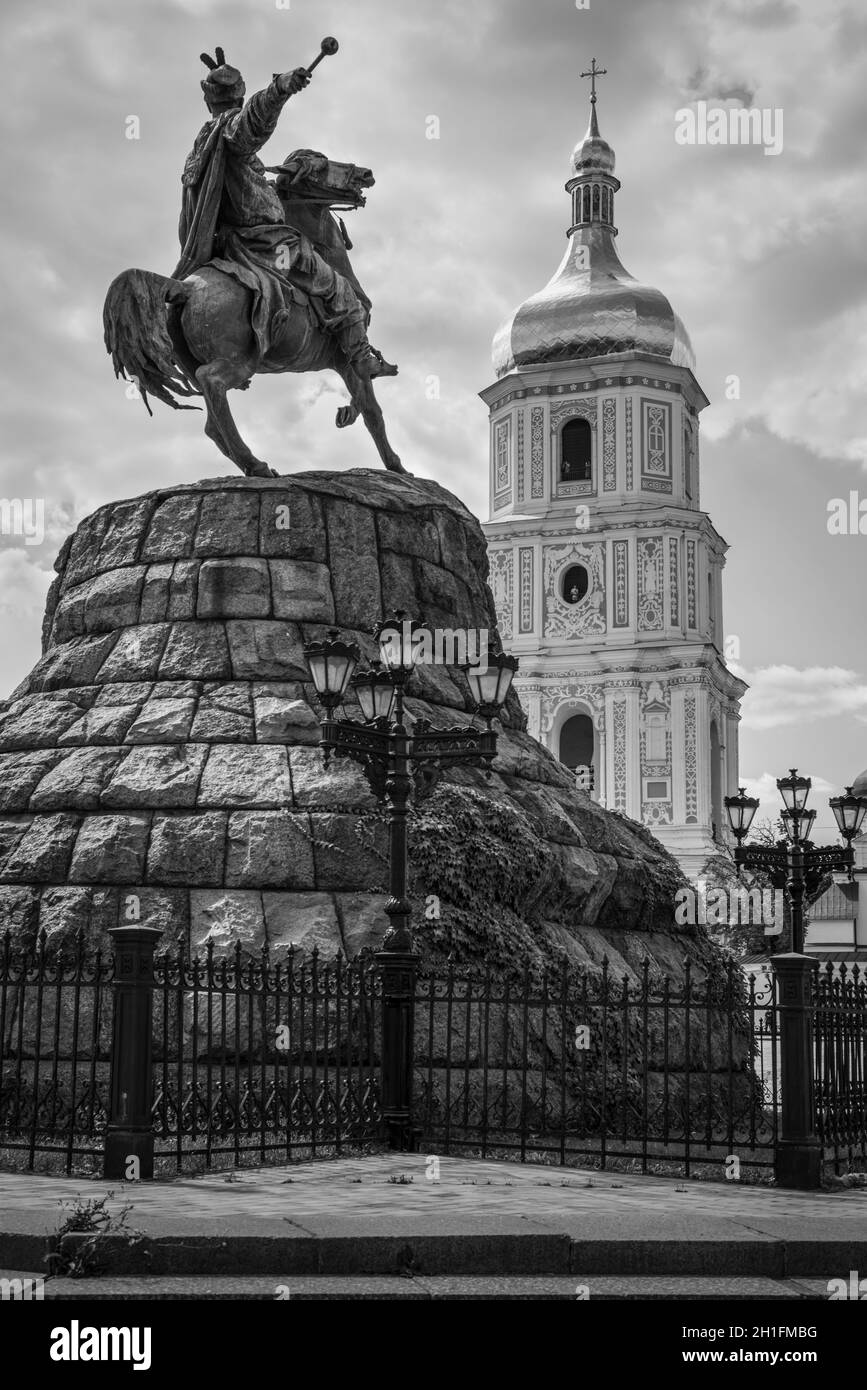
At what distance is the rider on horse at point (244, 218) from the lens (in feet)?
47.3

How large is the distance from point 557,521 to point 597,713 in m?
6.78

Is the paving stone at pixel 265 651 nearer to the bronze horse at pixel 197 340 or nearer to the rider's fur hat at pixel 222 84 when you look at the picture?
the bronze horse at pixel 197 340

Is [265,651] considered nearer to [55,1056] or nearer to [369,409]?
[369,409]

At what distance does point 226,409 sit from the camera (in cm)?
1444

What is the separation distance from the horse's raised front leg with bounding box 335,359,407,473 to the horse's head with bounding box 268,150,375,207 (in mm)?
1421

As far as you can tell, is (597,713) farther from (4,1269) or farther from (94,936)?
A: (4,1269)

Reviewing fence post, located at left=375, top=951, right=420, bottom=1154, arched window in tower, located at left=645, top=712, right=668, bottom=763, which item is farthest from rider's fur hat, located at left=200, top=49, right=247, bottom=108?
arched window in tower, located at left=645, top=712, right=668, bottom=763

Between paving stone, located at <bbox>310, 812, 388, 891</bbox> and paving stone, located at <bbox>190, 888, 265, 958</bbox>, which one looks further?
→ paving stone, located at <bbox>310, 812, 388, 891</bbox>

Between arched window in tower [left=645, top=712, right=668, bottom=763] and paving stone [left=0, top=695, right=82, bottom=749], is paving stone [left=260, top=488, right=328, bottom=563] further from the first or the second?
arched window in tower [left=645, top=712, right=668, bottom=763]

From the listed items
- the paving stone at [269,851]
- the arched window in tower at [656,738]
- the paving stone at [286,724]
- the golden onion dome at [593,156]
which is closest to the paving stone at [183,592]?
the paving stone at [286,724]

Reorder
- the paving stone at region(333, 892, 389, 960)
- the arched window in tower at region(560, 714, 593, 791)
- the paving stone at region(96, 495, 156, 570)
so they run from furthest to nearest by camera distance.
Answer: the arched window in tower at region(560, 714, 593, 791)
the paving stone at region(96, 495, 156, 570)
the paving stone at region(333, 892, 389, 960)

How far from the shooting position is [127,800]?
476 inches

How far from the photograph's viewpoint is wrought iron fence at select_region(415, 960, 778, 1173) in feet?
30.8

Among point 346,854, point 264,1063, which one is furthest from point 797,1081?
point 346,854
